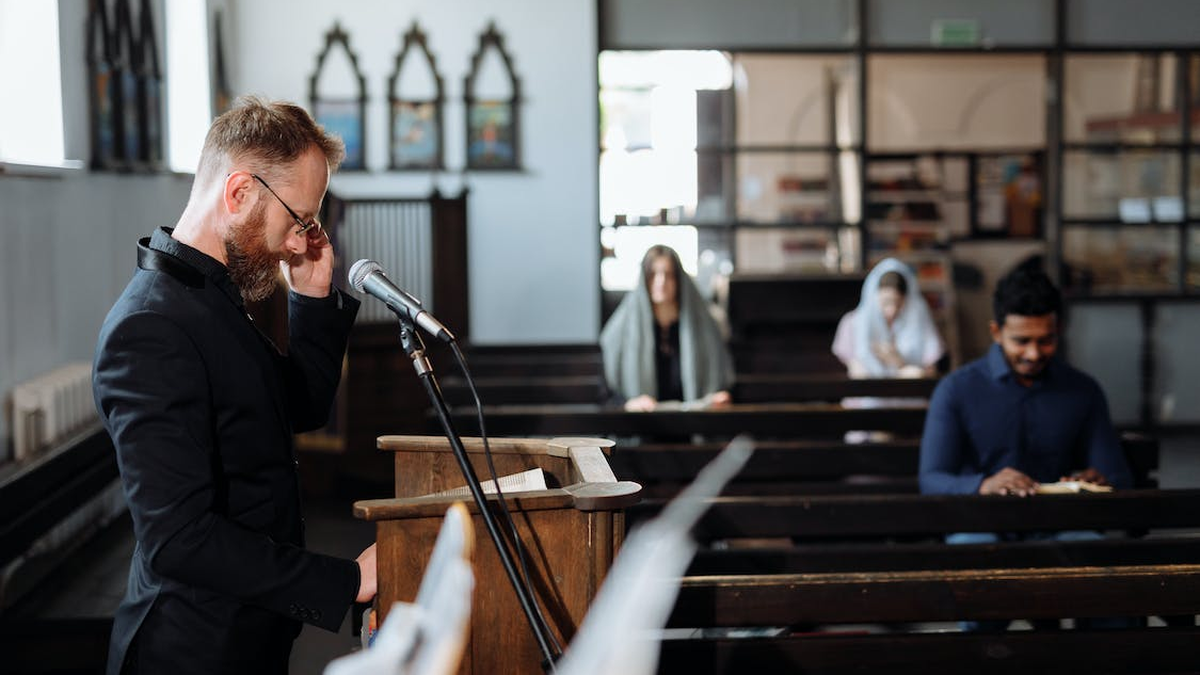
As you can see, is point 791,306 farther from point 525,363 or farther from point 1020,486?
point 1020,486

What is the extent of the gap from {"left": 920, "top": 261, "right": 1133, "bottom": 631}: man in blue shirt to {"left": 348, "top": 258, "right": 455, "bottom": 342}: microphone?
234cm

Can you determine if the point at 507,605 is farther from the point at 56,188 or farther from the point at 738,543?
the point at 56,188

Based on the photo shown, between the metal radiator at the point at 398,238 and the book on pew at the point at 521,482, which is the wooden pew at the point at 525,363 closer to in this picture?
the metal radiator at the point at 398,238

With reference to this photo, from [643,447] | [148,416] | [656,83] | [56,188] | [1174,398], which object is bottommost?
[1174,398]

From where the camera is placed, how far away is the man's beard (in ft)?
5.79

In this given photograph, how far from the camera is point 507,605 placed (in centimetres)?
167

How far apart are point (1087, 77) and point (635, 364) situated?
566 cm

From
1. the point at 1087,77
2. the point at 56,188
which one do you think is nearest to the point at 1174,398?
the point at 1087,77

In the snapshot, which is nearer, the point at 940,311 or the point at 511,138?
the point at 511,138

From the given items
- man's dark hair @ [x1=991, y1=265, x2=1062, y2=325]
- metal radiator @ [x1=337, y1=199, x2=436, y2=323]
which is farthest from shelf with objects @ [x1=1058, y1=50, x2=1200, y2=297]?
man's dark hair @ [x1=991, y1=265, x2=1062, y2=325]

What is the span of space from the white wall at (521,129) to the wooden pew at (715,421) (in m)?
4.39

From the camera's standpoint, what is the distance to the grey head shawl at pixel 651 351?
17.6ft

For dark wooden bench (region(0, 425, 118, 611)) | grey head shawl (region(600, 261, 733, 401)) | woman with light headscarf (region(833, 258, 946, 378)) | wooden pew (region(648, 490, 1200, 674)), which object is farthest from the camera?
woman with light headscarf (region(833, 258, 946, 378))

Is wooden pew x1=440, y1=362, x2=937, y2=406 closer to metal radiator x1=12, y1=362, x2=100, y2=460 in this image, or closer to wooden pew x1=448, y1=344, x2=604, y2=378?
wooden pew x1=448, y1=344, x2=604, y2=378
